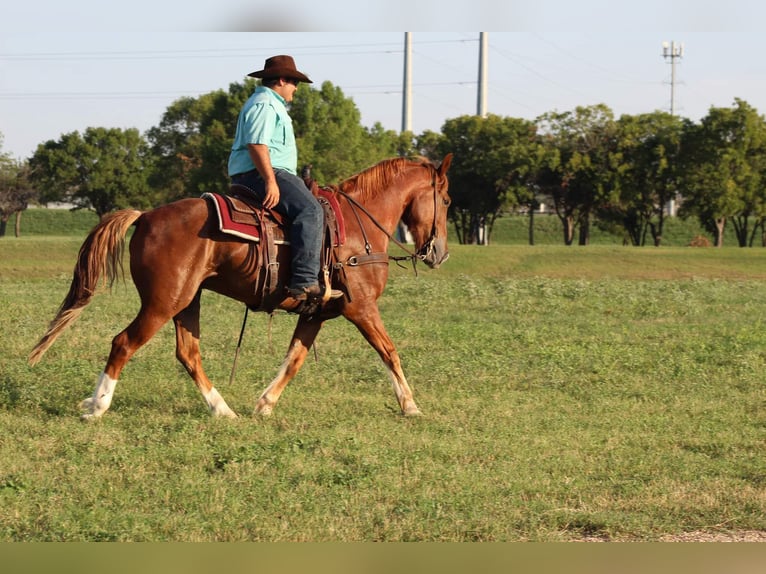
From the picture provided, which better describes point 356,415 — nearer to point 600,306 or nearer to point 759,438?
point 759,438

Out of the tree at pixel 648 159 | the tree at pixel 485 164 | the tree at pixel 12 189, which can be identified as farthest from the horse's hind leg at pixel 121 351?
the tree at pixel 12 189

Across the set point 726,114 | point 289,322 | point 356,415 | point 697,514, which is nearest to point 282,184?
point 356,415

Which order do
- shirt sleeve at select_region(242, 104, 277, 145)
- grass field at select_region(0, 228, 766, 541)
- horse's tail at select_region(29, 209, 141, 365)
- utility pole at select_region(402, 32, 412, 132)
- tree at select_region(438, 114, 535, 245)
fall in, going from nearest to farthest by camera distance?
grass field at select_region(0, 228, 766, 541) < shirt sleeve at select_region(242, 104, 277, 145) < horse's tail at select_region(29, 209, 141, 365) < tree at select_region(438, 114, 535, 245) < utility pole at select_region(402, 32, 412, 132)

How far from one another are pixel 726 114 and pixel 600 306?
35.4 metres

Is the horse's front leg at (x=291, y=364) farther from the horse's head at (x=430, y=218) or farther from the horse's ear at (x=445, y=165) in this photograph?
the horse's ear at (x=445, y=165)

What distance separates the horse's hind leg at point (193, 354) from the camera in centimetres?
907

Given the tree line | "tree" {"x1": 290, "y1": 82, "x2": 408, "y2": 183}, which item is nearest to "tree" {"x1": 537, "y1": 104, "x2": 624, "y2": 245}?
the tree line

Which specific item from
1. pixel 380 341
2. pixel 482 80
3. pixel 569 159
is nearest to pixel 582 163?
pixel 569 159

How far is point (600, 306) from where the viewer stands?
20.0 m

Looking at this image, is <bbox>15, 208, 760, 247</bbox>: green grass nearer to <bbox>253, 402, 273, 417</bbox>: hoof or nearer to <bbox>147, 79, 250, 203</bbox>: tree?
<bbox>147, 79, 250, 203</bbox>: tree

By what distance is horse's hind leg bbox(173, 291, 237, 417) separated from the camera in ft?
29.8

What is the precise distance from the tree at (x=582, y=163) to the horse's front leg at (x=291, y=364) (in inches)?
1840

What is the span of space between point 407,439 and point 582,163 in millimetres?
49418

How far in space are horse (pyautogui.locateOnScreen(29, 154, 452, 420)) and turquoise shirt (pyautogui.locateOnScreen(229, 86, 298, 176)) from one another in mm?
566
